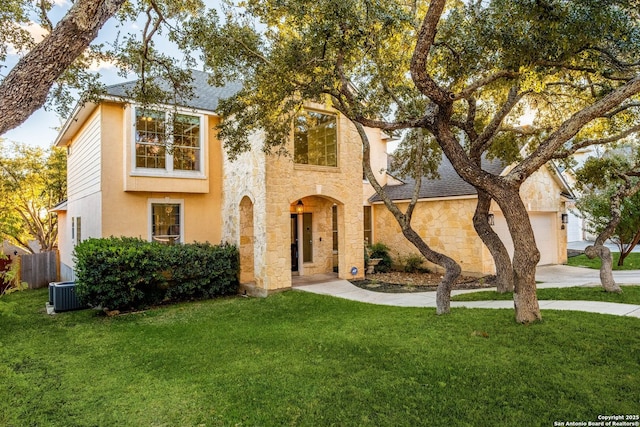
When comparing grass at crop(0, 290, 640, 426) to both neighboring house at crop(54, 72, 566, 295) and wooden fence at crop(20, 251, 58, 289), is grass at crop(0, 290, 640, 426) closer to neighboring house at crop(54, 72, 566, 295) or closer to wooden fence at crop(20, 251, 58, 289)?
neighboring house at crop(54, 72, 566, 295)

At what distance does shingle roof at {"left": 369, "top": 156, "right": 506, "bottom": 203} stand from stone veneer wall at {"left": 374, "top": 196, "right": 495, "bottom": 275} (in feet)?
0.89

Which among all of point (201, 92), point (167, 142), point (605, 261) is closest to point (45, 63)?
point (167, 142)

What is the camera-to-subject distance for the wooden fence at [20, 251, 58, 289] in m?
14.7

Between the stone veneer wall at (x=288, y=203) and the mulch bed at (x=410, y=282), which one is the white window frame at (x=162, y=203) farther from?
the mulch bed at (x=410, y=282)

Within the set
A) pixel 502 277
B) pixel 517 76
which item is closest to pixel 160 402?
pixel 517 76

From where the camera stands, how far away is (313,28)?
6.71 metres

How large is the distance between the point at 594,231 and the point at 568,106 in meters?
7.04

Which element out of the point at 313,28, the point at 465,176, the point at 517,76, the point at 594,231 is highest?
the point at 313,28

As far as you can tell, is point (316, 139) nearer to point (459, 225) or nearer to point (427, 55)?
point (459, 225)

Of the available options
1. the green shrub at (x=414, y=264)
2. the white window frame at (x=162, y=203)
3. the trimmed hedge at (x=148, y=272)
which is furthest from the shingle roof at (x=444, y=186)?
the white window frame at (x=162, y=203)

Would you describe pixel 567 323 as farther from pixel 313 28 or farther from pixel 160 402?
pixel 313 28

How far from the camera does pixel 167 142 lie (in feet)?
36.5

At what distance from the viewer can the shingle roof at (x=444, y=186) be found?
42.5 ft

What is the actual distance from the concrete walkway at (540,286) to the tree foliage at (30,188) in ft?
54.1
